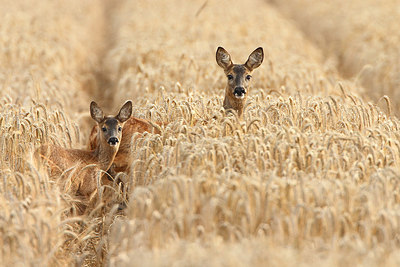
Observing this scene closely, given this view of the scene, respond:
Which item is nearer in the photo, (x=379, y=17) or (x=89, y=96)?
(x=89, y=96)

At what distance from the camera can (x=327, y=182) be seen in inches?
221

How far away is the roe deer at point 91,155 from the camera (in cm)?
710

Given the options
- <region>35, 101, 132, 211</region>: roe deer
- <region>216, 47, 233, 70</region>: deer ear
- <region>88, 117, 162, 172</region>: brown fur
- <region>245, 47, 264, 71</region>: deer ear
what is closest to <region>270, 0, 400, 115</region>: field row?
<region>245, 47, 264, 71</region>: deer ear

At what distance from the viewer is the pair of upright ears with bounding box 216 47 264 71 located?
8031 mm

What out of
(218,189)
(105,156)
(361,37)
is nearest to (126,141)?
(105,156)

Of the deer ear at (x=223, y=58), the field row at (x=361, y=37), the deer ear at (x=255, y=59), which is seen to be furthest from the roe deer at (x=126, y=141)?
the field row at (x=361, y=37)

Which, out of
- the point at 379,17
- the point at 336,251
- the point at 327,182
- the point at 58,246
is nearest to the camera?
the point at 336,251

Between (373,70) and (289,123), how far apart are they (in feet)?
23.7

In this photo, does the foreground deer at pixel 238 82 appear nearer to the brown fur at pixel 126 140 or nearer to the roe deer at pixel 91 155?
the brown fur at pixel 126 140

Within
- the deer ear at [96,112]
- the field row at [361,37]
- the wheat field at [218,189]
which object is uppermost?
the field row at [361,37]

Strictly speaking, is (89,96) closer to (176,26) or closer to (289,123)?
(176,26)

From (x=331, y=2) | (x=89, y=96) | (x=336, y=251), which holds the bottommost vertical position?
(x=336, y=251)

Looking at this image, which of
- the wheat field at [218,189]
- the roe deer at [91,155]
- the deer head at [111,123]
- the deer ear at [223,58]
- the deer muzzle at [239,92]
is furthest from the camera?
the deer ear at [223,58]

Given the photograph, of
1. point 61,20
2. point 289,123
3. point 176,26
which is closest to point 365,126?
point 289,123
